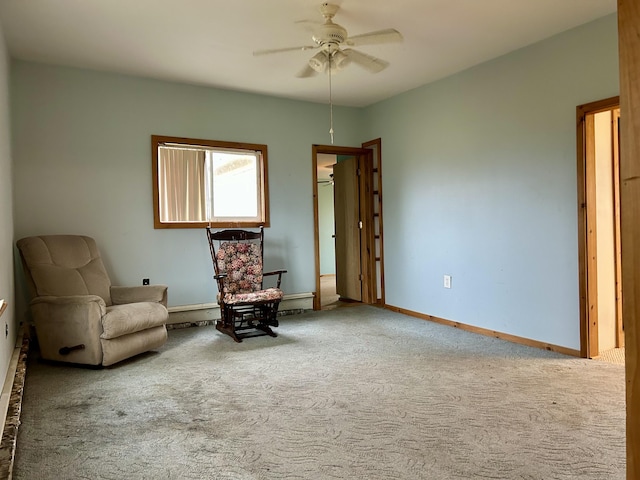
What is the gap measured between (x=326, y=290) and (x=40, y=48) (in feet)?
16.2

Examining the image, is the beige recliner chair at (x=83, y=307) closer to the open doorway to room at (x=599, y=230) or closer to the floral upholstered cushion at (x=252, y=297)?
the floral upholstered cushion at (x=252, y=297)

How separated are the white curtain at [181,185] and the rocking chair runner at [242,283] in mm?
351

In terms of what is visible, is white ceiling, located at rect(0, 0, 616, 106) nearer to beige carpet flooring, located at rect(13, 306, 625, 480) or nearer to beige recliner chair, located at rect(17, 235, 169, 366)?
beige recliner chair, located at rect(17, 235, 169, 366)

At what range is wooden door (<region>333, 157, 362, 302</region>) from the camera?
569cm

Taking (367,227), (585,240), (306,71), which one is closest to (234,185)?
(367,227)

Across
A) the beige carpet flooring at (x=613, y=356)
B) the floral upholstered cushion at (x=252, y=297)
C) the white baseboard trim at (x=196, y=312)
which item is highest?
the floral upholstered cushion at (x=252, y=297)

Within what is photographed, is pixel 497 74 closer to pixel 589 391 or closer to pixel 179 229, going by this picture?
pixel 589 391

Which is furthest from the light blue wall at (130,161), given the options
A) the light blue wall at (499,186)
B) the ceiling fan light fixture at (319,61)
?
the ceiling fan light fixture at (319,61)

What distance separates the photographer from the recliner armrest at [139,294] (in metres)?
3.66

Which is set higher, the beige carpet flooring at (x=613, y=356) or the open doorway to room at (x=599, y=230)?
the open doorway to room at (x=599, y=230)

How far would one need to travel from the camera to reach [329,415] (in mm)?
2258

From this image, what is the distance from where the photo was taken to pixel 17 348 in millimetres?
3191

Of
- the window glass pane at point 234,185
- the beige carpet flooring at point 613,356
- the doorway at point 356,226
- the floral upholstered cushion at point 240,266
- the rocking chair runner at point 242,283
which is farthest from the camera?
the doorway at point 356,226

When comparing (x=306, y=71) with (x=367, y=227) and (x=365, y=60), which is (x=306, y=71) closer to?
(x=365, y=60)
